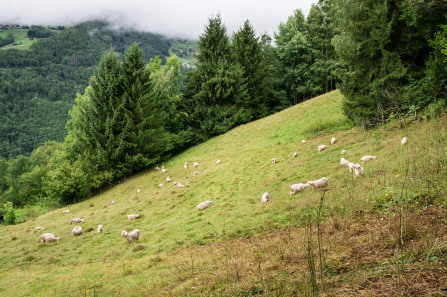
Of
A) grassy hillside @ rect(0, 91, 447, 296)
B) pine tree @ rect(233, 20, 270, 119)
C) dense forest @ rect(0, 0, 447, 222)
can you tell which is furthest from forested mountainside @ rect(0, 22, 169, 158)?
grassy hillside @ rect(0, 91, 447, 296)

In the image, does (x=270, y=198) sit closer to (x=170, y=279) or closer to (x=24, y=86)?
(x=170, y=279)

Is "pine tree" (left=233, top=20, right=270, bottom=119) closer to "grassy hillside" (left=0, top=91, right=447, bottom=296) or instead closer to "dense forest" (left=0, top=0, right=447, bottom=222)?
"dense forest" (left=0, top=0, right=447, bottom=222)

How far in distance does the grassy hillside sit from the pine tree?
22.6m

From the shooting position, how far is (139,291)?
520 centimetres

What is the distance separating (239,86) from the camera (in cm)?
3606

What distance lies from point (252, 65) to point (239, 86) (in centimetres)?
574

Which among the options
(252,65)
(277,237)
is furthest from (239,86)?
(277,237)

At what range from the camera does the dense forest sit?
13.2 meters

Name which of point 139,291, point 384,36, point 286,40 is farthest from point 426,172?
point 286,40

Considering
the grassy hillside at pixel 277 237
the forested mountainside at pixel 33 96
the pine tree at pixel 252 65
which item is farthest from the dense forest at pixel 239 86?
the forested mountainside at pixel 33 96

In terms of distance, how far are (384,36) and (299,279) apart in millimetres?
15507

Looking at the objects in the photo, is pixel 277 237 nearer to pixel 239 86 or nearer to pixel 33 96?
pixel 239 86

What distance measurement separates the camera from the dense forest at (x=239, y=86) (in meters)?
13.2

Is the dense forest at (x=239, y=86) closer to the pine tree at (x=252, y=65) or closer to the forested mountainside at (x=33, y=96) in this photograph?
the pine tree at (x=252, y=65)
